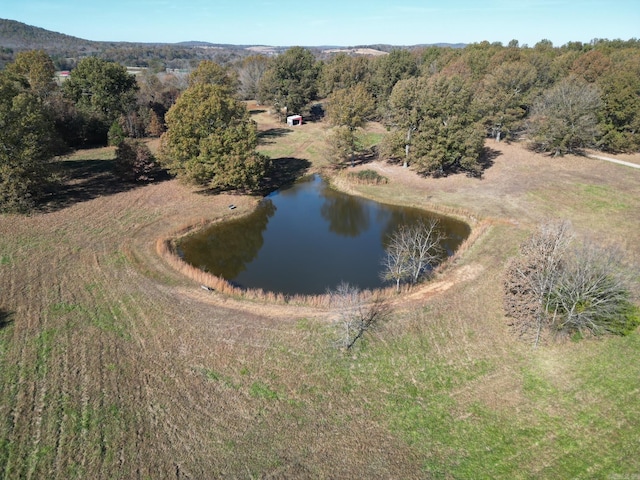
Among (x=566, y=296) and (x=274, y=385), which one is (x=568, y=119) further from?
(x=274, y=385)

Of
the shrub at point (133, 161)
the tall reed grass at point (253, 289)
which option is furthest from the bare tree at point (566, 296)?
the shrub at point (133, 161)

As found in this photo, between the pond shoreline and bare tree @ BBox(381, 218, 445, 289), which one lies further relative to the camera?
bare tree @ BBox(381, 218, 445, 289)

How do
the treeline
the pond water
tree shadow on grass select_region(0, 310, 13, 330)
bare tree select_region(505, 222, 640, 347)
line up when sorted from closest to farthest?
1. bare tree select_region(505, 222, 640, 347)
2. tree shadow on grass select_region(0, 310, 13, 330)
3. the pond water
4. the treeline

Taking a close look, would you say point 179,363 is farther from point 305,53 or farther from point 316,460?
point 305,53

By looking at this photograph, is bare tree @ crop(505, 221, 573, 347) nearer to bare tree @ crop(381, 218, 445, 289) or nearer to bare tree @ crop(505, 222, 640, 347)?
bare tree @ crop(505, 222, 640, 347)

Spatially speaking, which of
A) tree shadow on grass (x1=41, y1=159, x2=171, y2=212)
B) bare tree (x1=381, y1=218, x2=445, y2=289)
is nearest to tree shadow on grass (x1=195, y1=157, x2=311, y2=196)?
tree shadow on grass (x1=41, y1=159, x2=171, y2=212)
